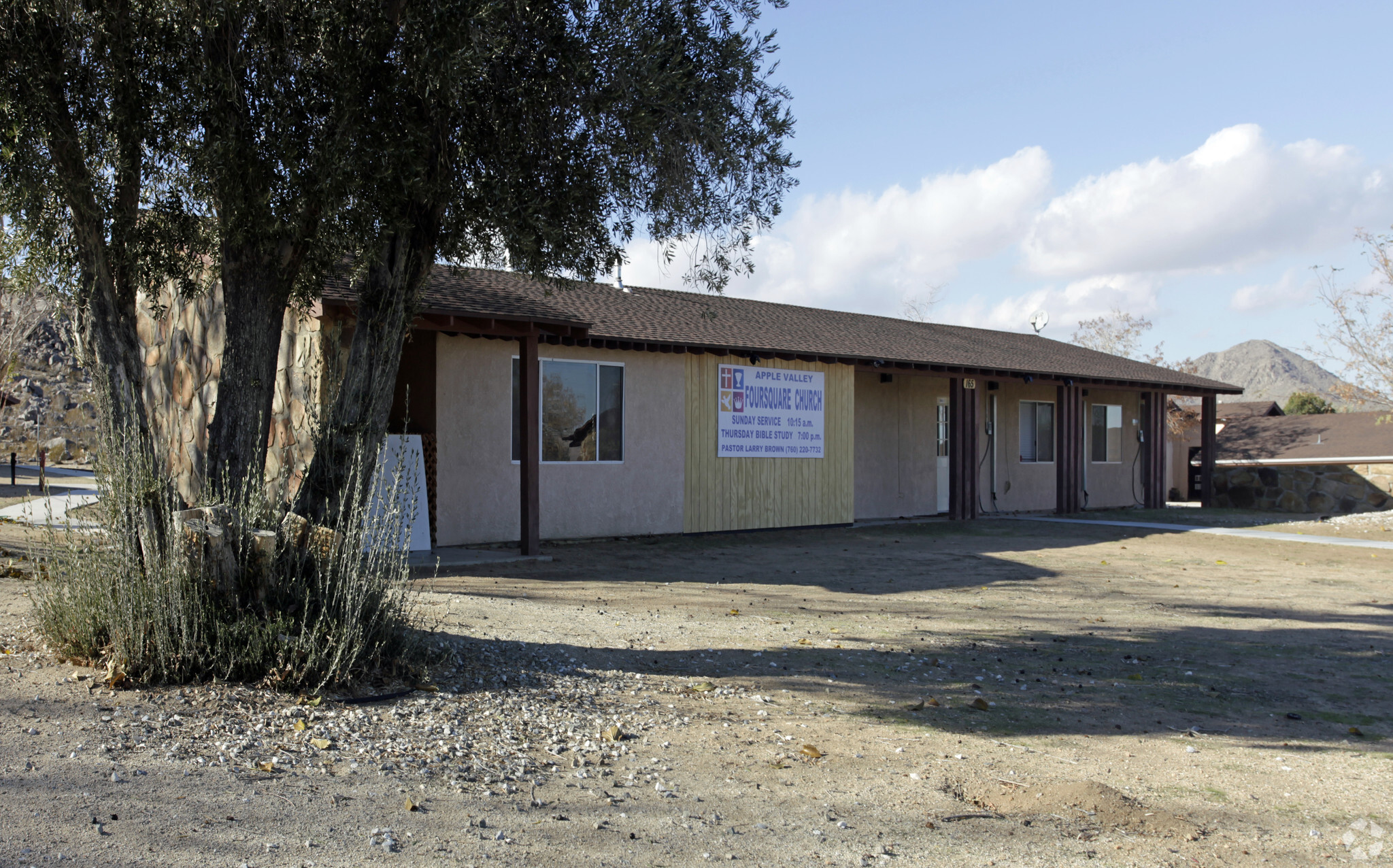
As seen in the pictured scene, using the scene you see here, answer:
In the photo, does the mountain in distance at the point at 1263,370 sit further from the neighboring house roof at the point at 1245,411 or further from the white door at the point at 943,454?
the white door at the point at 943,454

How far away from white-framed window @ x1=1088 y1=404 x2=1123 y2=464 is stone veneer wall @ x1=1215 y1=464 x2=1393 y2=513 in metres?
3.50

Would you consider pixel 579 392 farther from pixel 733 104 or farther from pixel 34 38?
pixel 34 38

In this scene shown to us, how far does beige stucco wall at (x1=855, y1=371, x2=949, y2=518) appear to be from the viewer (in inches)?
741

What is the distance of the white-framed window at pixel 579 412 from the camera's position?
13.1 m

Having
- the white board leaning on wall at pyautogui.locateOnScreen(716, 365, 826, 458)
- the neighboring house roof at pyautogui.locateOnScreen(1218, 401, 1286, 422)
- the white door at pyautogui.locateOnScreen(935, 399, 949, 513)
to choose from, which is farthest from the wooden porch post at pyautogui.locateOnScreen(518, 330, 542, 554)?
the neighboring house roof at pyautogui.locateOnScreen(1218, 401, 1286, 422)

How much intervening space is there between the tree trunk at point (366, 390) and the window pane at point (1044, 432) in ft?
56.0

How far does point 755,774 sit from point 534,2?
533 cm

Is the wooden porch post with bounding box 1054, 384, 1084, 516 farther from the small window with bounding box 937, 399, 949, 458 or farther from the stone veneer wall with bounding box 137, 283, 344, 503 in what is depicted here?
the stone veneer wall with bounding box 137, 283, 344, 503

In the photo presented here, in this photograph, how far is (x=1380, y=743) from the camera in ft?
17.1

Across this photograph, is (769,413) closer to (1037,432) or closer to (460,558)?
(460,558)

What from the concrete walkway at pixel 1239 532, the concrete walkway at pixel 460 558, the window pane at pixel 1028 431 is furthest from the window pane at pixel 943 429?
the concrete walkway at pixel 460 558

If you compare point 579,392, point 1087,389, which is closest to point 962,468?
point 1087,389

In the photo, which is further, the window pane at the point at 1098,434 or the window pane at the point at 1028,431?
the window pane at the point at 1098,434

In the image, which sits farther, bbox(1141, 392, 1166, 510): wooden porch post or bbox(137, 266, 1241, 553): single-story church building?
bbox(1141, 392, 1166, 510): wooden porch post
